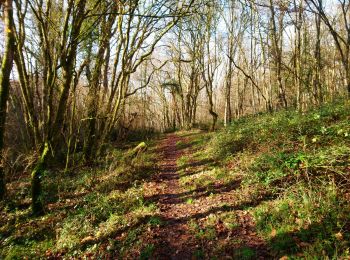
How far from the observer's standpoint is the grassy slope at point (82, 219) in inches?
217

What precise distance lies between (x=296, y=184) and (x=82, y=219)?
16.0ft

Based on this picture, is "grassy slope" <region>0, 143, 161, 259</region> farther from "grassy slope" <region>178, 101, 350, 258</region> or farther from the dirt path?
"grassy slope" <region>178, 101, 350, 258</region>

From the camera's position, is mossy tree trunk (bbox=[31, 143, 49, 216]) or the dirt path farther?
mossy tree trunk (bbox=[31, 143, 49, 216])

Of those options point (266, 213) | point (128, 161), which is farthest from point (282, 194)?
point (128, 161)

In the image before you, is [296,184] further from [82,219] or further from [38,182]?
[38,182]

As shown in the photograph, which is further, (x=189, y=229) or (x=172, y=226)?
(x=172, y=226)

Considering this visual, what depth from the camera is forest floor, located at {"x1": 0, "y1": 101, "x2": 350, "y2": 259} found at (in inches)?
178

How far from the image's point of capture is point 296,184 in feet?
17.9

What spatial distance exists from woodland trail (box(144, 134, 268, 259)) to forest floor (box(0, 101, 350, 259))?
2 cm

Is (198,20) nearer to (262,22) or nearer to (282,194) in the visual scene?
(262,22)

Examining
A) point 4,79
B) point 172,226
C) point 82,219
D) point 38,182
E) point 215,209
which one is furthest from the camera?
point 4,79

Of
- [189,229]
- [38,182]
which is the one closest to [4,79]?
[38,182]

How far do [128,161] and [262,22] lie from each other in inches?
496

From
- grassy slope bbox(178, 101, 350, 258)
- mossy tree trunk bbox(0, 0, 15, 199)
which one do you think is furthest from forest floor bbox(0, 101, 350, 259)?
mossy tree trunk bbox(0, 0, 15, 199)
